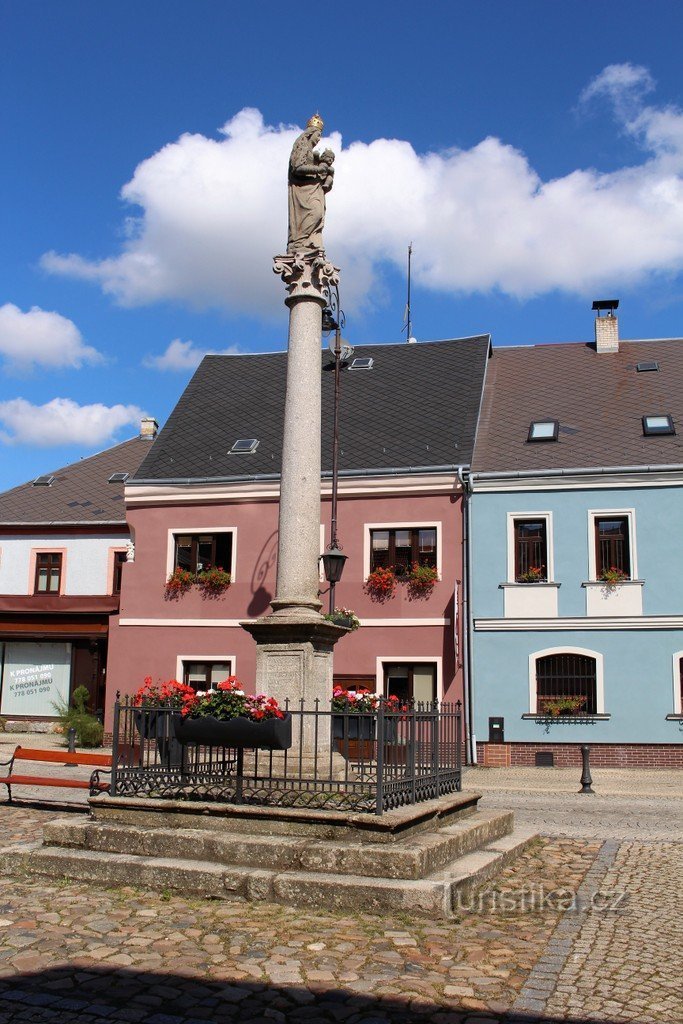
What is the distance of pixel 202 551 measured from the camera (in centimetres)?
2559

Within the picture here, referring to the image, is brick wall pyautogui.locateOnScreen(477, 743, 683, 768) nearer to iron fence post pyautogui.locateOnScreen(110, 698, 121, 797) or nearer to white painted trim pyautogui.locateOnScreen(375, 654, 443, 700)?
white painted trim pyautogui.locateOnScreen(375, 654, 443, 700)

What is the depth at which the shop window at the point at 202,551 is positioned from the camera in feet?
83.5

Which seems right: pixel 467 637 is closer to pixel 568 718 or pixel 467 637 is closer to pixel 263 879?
pixel 568 718

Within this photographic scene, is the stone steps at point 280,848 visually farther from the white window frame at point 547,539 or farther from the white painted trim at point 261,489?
the white painted trim at point 261,489

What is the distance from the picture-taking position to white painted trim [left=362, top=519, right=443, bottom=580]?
77.9ft

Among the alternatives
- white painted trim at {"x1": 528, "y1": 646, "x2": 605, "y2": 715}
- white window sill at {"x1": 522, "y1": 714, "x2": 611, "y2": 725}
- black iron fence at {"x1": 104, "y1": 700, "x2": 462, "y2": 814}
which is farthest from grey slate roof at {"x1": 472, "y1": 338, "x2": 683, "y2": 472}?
black iron fence at {"x1": 104, "y1": 700, "x2": 462, "y2": 814}

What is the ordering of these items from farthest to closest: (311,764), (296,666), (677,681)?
(677,681) → (296,666) → (311,764)

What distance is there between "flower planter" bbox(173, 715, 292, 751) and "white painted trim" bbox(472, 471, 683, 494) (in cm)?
1541

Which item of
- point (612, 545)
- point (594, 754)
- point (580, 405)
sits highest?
point (580, 405)

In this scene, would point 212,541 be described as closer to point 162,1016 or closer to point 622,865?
point 622,865

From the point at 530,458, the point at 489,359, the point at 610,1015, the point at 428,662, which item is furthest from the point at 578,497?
the point at 610,1015

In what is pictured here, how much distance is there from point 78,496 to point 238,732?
79.6 feet

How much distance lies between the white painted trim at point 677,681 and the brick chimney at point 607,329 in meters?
10.5

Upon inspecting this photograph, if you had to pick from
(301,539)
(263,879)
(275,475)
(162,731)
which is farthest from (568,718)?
(263,879)
